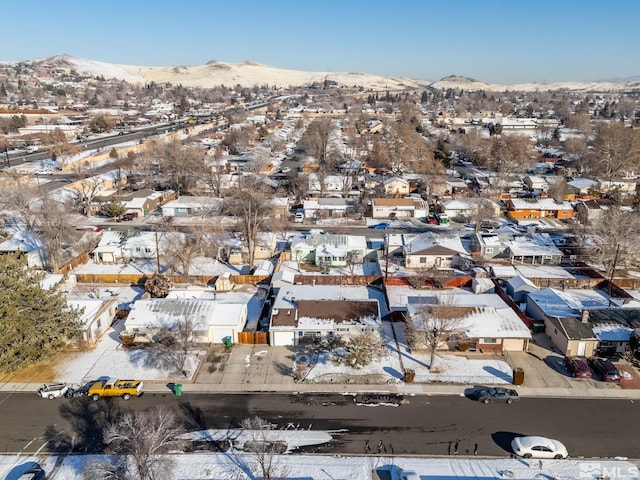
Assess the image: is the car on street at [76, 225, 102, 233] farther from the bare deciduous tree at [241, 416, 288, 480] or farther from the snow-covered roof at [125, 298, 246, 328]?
the bare deciduous tree at [241, 416, 288, 480]

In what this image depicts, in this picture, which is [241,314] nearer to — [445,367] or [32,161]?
[445,367]

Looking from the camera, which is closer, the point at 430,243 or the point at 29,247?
the point at 430,243

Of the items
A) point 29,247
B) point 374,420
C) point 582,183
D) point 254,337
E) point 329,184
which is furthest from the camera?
point 329,184

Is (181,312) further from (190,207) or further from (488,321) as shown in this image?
(190,207)

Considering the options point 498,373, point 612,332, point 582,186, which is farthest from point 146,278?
point 582,186

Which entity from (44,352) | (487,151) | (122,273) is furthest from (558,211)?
(44,352)

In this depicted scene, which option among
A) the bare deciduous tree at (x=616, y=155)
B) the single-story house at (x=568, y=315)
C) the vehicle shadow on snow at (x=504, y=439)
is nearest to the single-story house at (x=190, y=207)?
the single-story house at (x=568, y=315)

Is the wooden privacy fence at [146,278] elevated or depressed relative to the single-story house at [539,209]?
depressed

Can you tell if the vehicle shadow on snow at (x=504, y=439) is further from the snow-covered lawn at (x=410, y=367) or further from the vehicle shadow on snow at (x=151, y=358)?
the vehicle shadow on snow at (x=151, y=358)
